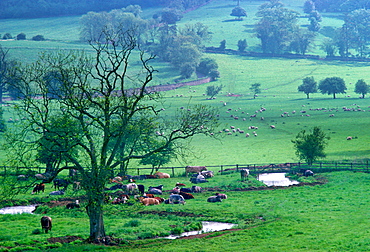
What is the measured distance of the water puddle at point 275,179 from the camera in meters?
53.1

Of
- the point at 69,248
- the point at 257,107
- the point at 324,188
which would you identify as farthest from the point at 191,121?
the point at 257,107

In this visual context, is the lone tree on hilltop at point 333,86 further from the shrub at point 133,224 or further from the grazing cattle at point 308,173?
the shrub at point 133,224

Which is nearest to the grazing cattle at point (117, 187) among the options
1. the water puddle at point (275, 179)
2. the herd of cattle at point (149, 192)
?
the herd of cattle at point (149, 192)

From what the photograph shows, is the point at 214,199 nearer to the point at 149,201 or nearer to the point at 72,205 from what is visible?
the point at 149,201

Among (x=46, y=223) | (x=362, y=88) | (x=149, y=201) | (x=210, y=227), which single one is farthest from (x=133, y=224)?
(x=362, y=88)

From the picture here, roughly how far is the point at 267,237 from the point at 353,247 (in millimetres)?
5260

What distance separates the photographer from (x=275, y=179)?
182ft

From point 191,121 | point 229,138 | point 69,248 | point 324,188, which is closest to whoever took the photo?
point 69,248

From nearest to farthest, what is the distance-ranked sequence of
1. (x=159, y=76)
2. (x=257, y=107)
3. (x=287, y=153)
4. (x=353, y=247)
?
1. (x=353, y=247)
2. (x=287, y=153)
3. (x=257, y=107)
4. (x=159, y=76)

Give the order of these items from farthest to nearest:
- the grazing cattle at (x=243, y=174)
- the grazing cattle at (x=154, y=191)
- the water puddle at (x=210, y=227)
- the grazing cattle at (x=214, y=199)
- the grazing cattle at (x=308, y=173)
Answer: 1. the grazing cattle at (x=308, y=173)
2. the grazing cattle at (x=243, y=174)
3. the grazing cattle at (x=154, y=191)
4. the grazing cattle at (x=214, y=199)
5. the water puddle at (x=210, y=227)

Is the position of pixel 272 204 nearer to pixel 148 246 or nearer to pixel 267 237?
pixel 267 237

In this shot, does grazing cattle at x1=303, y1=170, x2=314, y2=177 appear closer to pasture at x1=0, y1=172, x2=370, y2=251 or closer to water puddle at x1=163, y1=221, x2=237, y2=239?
pasture at x1=0, y1=172, x2=370, y2=251

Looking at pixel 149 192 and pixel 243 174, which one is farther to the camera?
pixel 243 174

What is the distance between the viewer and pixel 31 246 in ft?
89.7
